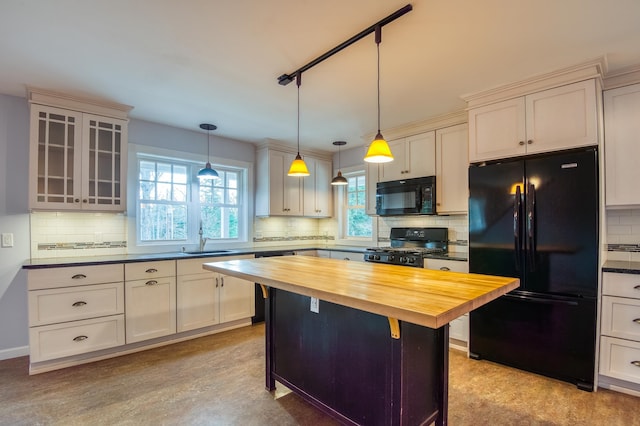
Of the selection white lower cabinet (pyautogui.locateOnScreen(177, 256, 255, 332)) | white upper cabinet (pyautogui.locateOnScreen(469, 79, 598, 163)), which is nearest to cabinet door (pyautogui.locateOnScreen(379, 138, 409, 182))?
white upper cabinet (pyautogui.locateOnScreen(469, 79, 598, 163))

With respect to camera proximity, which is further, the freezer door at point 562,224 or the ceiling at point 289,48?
the freezer door at point 562,224

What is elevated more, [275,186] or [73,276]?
[275,186]

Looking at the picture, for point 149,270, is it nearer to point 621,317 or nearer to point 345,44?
point 345,44

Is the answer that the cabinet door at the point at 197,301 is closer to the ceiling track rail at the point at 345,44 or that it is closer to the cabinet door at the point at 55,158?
the cabinet door at the point at 55,158

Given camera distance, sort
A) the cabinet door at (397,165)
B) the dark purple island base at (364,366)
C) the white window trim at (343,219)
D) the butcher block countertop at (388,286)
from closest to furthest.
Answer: the butcher block countertop at (388,286), the dark purple island base at (364,366), the cabinet door at (397,165), the white window trim at (343,219)

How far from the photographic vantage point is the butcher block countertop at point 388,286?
49.9 inches

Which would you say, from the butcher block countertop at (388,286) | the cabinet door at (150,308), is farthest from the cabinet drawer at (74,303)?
the butcher block countertop at (388,286)

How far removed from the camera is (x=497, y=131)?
2.92m

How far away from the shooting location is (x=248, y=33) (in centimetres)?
207

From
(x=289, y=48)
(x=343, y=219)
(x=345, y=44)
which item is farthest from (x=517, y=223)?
(x=343, y=219)

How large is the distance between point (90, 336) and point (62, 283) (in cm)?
53

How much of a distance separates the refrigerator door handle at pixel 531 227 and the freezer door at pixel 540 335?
1.03 ft

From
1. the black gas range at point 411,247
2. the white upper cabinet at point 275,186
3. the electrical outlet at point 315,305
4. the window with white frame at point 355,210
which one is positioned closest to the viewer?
the electrical outlet at point 315,305

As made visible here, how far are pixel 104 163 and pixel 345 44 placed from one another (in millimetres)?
2649
